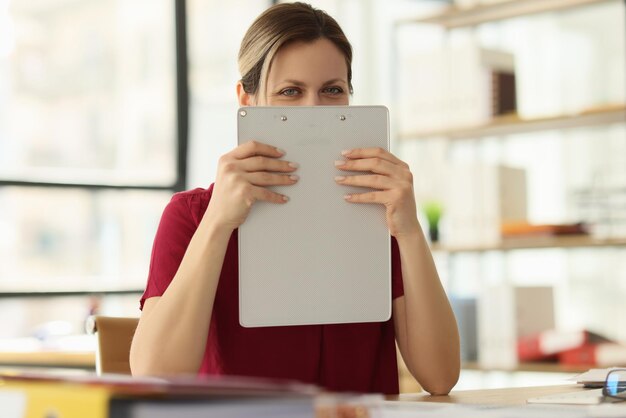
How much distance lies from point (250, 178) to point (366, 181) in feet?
0.61

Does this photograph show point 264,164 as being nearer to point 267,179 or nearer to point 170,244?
point 267,179

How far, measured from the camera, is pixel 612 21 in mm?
3727

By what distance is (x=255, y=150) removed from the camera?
1.35m

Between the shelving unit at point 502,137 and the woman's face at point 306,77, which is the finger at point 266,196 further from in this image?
the shelving unit at point 502,137

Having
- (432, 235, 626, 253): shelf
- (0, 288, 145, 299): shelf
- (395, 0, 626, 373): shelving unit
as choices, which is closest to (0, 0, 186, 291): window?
(0, 288, 145, 299): shelf

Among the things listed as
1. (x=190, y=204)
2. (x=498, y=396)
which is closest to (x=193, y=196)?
(x=190, y=204)

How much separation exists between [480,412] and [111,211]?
355 centimetres

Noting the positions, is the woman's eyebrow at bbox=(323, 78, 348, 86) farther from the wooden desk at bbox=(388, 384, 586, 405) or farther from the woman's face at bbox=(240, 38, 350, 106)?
the wooden desk at bbox=(388, 384, 586, 405)

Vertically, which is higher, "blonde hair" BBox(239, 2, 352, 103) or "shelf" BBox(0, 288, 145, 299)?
"blonde hair" BBox(239, 2, 352, 103)

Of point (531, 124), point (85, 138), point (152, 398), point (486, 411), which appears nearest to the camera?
point (152, 398)

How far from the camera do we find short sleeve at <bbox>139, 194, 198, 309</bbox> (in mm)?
1549

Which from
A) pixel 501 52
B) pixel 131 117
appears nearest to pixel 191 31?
pixel 131 117

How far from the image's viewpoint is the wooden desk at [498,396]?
130 cm

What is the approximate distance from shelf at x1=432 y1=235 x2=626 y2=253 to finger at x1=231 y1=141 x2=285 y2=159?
7.24 ft
